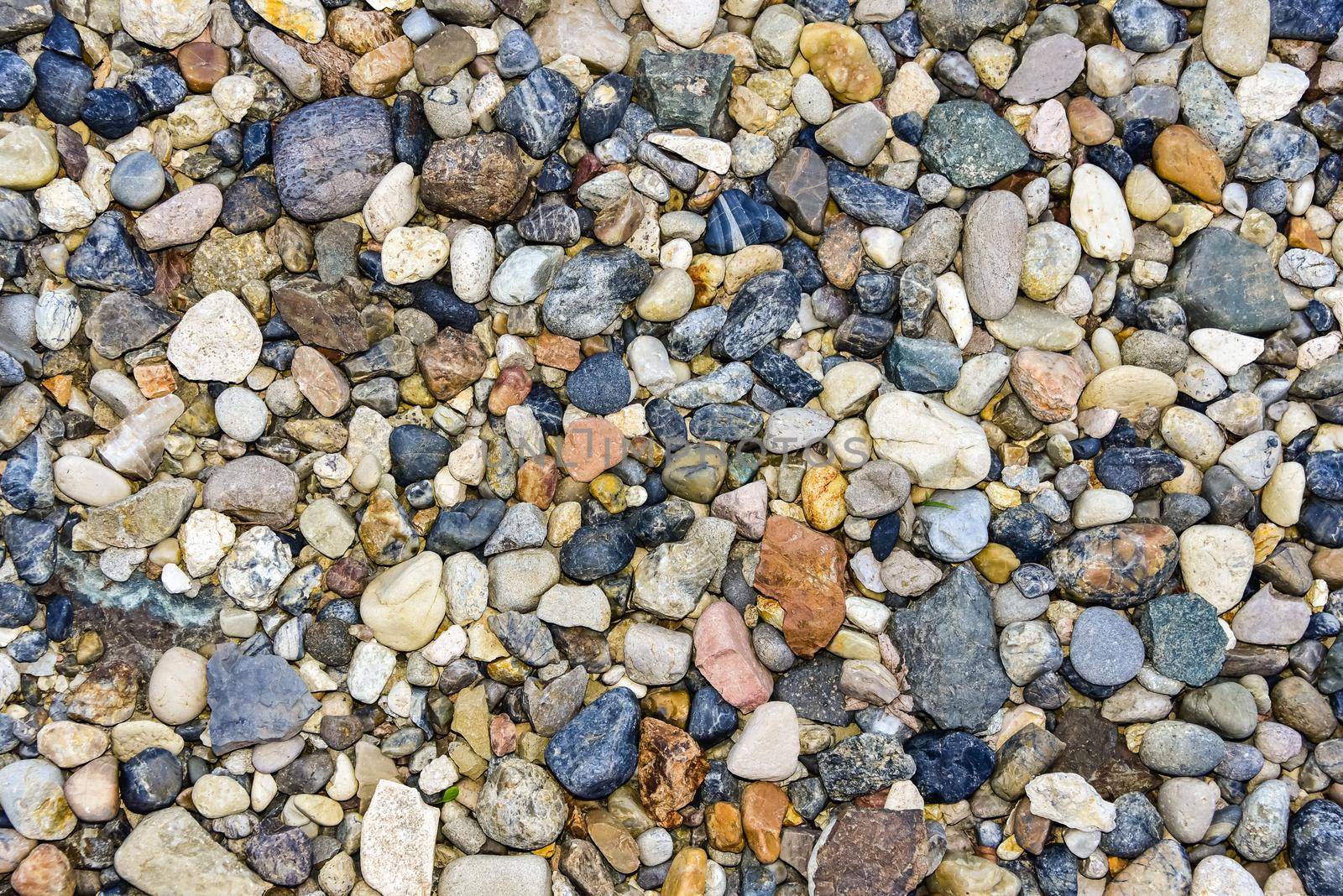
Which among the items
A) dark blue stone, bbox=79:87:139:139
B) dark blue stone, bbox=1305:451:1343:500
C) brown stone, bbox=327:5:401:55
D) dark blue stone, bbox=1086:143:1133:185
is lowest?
dark blue stone, bbox=1305:451:1343:500

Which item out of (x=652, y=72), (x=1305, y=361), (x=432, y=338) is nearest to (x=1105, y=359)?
(x=1305, y=361)

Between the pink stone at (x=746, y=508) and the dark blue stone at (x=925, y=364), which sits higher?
the dark blue stone at (x=925, y=364)

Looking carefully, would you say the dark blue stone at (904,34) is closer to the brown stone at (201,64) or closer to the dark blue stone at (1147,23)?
the dark blue stone at (1147,23)

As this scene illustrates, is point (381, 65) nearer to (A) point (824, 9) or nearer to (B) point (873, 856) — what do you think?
(A) point (824, 9)

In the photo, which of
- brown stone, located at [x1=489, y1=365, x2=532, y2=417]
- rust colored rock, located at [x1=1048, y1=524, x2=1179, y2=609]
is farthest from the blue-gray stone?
rust colored rock, located at [x1=1048, y1=524, x2=1179, y2=609]

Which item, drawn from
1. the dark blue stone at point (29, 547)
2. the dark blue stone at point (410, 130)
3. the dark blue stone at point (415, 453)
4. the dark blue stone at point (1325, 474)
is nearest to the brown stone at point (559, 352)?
the dark blue stone at point (415, 453)

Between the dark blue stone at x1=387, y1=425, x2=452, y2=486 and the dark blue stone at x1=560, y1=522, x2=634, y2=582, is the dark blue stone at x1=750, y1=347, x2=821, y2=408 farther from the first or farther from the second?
the dark blue stone at x1=387, y1=425, x2=452, y2=486

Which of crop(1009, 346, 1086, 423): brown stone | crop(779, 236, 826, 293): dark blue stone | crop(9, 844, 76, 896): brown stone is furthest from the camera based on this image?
crop(779, 236, 826, 293): dark blue stone
